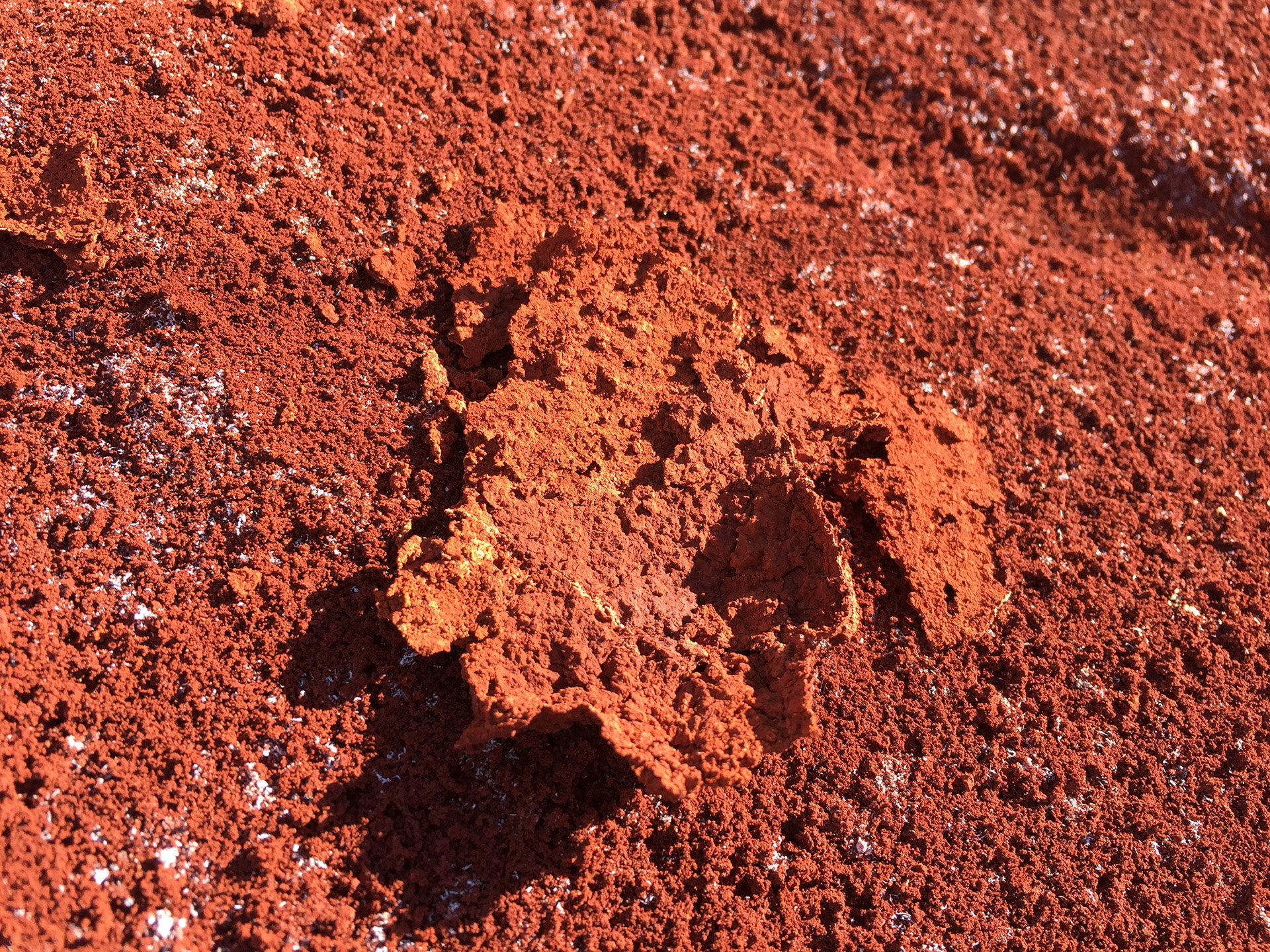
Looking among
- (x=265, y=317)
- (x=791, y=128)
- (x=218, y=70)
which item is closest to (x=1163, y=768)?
(x=791, y=128)

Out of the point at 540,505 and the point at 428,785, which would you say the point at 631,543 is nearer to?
the point at 540,505

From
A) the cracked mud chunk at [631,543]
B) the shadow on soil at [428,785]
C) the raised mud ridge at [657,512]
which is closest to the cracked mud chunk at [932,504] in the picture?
the raised mud ridge at [657,512]

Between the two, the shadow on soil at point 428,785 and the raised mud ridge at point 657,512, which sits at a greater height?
the raised mud ridge at point 657,512

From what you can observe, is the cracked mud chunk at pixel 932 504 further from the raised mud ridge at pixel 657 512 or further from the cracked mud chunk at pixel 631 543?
the cracked mud chunk at pixel 631 543

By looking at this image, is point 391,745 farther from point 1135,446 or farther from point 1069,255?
point 1069,255

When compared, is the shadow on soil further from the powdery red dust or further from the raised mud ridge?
the raised mud ridge

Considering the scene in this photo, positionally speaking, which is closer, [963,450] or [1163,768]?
[1163,768]

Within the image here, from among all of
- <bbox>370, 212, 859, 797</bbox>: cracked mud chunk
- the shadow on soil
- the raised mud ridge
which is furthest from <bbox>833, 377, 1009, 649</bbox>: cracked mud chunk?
the shadow on soil
